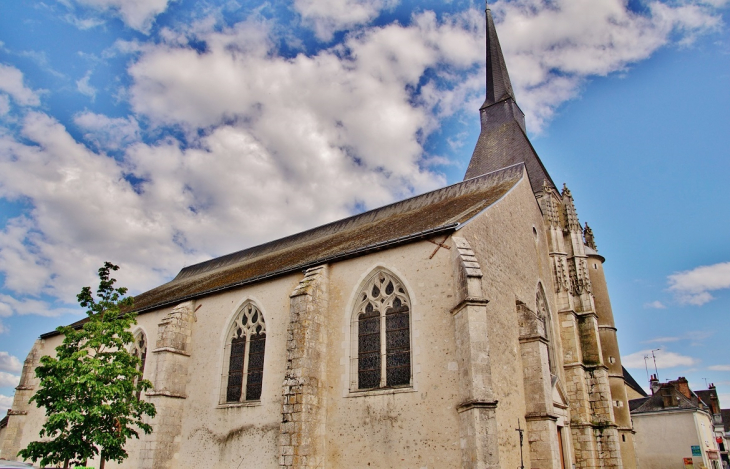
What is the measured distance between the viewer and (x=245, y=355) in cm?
1452

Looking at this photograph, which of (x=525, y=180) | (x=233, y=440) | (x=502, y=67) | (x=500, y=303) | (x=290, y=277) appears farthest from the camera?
(x=502, y=67)

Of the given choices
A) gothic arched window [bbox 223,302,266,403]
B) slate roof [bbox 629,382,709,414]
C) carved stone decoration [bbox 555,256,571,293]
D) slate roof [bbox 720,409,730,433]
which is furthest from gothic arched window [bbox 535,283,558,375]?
slate roof [bbox 720,409,730,433]

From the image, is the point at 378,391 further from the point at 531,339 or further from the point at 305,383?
the point at 531,339

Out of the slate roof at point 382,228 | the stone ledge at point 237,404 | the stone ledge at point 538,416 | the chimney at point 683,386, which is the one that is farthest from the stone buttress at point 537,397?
the chimney at point 683,386

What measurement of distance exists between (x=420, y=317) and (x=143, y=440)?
9.52m

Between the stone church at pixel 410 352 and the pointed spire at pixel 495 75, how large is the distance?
8.16 metres

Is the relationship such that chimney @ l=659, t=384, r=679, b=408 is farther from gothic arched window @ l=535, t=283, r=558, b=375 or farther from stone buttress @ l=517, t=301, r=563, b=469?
stone buttress @ l=517, t=301, r=563, b=469

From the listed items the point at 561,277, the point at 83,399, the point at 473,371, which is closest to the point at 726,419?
the point at 561,277

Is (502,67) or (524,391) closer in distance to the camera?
(524,391)

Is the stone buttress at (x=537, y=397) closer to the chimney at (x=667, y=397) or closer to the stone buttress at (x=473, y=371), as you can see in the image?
the stone buttress at (x=473, y=371)

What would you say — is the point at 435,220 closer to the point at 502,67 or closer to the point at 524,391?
the point at 524,391

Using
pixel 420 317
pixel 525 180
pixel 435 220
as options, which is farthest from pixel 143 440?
pixel 525 180

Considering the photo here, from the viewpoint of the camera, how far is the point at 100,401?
11.9 meters

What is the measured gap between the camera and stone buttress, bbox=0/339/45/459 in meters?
20.1
